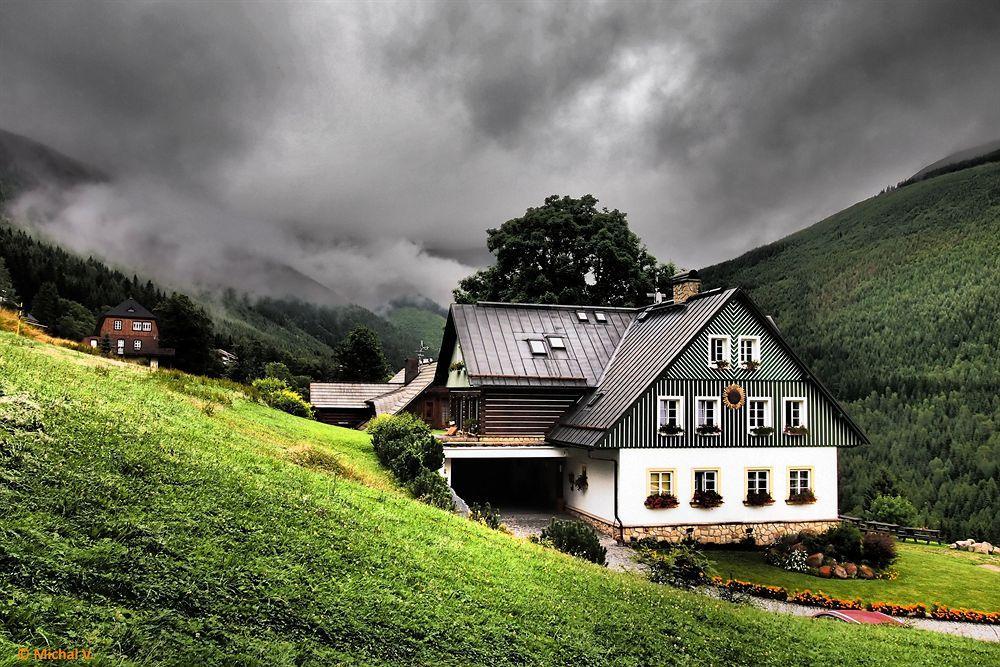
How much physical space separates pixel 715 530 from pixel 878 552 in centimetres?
530

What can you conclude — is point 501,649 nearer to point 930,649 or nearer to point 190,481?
point 190,481

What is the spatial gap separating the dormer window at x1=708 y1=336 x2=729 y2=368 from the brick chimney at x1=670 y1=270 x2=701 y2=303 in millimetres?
3642

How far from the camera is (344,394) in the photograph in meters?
45.8

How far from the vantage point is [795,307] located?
53.9 m

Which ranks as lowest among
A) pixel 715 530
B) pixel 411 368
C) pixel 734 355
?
pixel 715 530

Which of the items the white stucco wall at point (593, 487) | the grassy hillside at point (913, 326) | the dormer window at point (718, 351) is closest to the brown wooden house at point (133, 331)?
the white stucco wall at point (593, 487)

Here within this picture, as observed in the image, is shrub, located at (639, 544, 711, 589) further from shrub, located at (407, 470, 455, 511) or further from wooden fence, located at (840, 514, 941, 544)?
wooden fence, located at (840, 514, 941, 544)

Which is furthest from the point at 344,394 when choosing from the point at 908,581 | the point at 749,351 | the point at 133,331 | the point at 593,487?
the point at 133,331

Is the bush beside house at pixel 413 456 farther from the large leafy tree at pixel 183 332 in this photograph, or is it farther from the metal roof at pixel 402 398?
the large leafy tree at pixel 183 332

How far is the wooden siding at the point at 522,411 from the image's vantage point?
26.9 meters

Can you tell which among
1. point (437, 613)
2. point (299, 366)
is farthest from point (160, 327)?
point (437, 613)

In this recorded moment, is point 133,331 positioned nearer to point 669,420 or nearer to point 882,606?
point 669,420

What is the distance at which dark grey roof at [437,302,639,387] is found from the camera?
89.9 ft

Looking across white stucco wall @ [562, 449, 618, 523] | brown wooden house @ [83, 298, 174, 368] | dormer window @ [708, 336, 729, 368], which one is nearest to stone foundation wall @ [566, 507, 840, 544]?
white stucco wall @ [562, 449, 618, 523]
